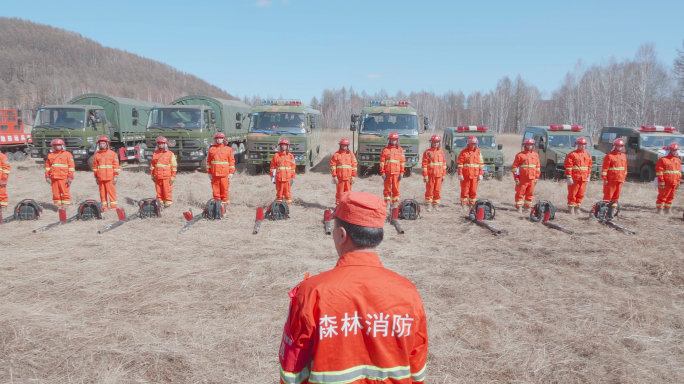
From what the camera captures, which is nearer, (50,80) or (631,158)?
(631,158)

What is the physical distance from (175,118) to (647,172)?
1660cm

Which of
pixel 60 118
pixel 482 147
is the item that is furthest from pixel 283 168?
pixel 60 118

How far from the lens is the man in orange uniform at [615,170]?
31.3 feet

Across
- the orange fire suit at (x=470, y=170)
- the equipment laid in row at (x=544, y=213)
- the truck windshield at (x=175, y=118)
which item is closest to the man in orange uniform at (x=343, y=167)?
the orange fire suit at (x=470, y=170)

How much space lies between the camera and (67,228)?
793 cm

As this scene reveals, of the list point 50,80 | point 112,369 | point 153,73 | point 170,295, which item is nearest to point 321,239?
point 170,295

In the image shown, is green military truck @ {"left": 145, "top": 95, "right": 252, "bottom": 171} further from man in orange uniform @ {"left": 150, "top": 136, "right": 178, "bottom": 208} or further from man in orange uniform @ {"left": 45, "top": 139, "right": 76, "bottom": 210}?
man in orange uniform @ {"left": 45, "top": 139, "right": 76, "bottom": 210}

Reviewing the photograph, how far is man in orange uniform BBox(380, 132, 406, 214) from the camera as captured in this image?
31.8ft

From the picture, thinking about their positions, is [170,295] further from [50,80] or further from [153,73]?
[153,73]

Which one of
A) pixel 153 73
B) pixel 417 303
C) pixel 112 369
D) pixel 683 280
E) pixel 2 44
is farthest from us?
pixel 153 73

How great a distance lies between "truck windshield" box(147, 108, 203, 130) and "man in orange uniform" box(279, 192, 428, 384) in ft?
47.6

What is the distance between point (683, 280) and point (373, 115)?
10.6m

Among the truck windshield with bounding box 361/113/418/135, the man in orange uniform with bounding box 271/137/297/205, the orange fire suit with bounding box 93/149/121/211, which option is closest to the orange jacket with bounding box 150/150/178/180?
the orange fire suit with bounding box 93/149/121/211

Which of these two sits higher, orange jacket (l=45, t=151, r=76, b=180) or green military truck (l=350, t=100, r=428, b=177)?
green military truck (l=350, t=100, r=428, b=177)
